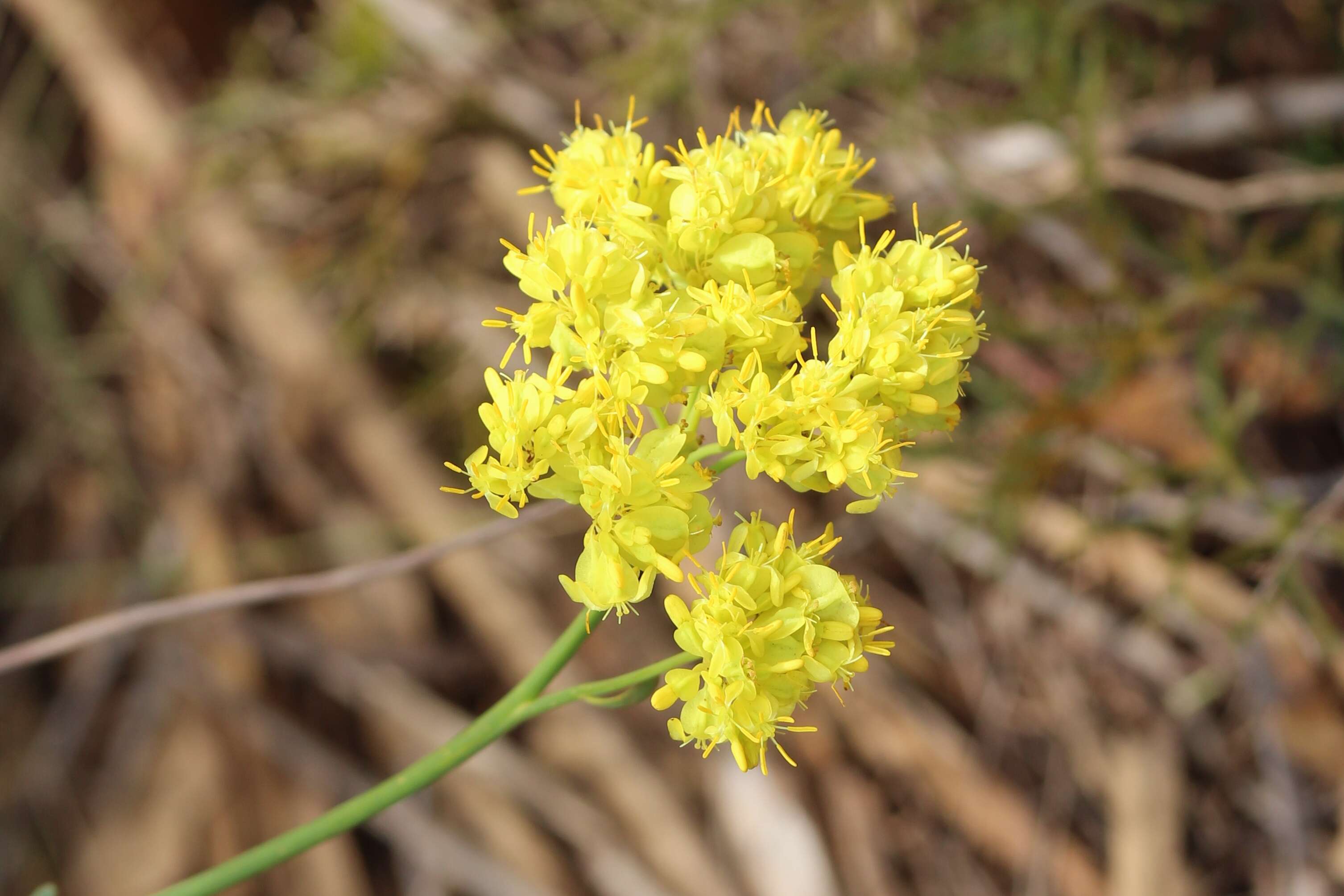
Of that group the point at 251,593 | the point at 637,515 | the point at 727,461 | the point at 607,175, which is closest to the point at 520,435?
the point at 637,515

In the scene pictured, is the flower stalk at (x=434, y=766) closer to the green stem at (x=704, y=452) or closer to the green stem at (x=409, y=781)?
the green stem at (x=409, y=781)

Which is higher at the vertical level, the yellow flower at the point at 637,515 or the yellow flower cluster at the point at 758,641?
the yellow flower at the point at 637,515

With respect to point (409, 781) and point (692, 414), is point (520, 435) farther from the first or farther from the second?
point (409, 781)

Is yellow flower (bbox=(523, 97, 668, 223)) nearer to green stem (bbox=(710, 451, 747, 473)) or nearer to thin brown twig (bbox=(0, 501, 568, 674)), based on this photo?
green stem (bbox=(710, 451, 747, 473))

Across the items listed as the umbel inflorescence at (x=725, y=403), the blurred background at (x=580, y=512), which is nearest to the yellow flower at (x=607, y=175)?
the umbel inflorescence at (x=725, y=403)

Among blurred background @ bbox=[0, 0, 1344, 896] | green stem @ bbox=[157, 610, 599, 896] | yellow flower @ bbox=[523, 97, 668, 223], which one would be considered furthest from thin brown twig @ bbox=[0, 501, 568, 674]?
blurred background @ bbox=[0, 0, 1344, 896]

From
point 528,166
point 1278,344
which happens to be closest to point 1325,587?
point 1278,344

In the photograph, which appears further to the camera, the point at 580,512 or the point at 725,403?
the point at 580,512
